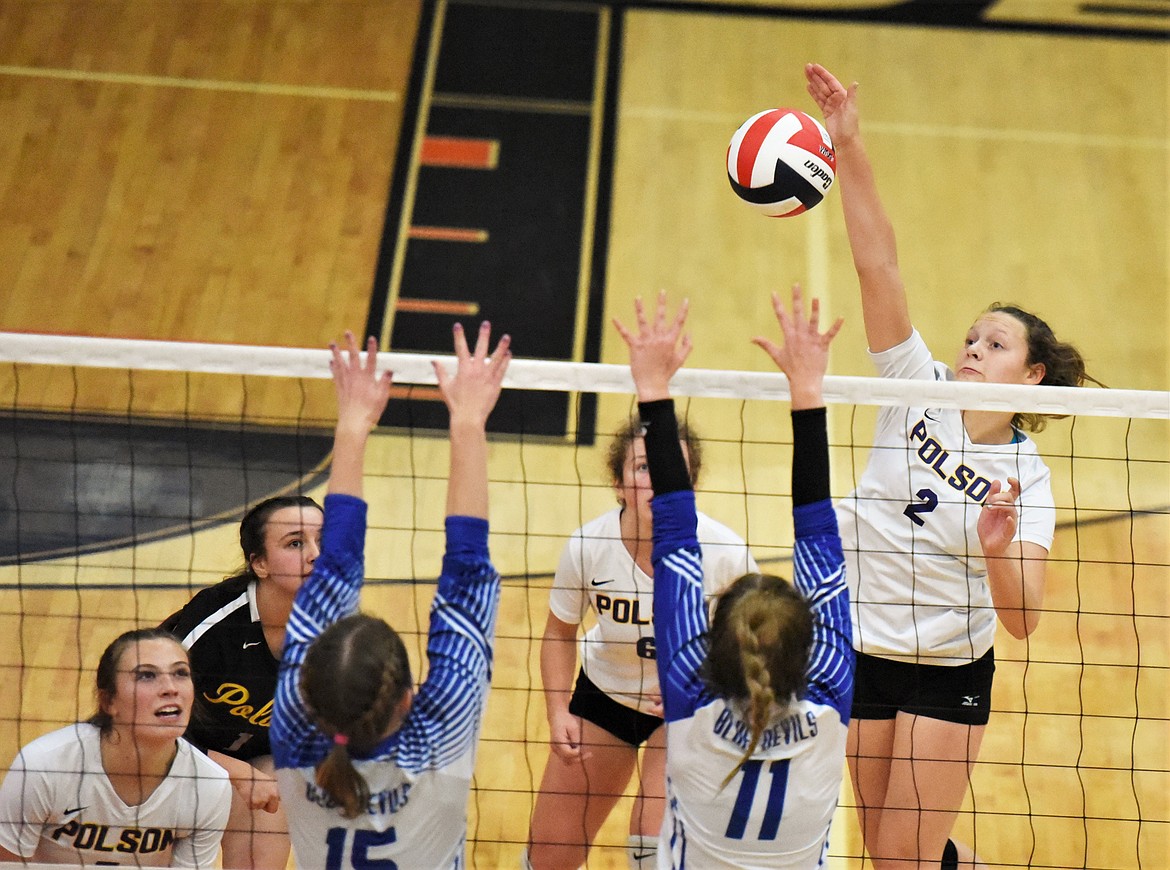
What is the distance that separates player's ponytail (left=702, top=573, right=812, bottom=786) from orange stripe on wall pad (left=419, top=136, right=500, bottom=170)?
22.9ft

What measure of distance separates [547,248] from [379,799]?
6.33 m

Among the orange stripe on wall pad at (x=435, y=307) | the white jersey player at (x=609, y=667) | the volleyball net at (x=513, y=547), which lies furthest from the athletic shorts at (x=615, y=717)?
the orange stripe on wall pad at (x=435, y=307)

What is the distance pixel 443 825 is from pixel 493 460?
4.60 m

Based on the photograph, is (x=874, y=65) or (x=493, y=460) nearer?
(x=493, y=460)

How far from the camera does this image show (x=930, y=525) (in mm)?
4188

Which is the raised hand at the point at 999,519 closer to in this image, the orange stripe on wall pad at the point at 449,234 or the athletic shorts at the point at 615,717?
the athletic shorts at the point at 615,717

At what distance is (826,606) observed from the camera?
2963 millimetres

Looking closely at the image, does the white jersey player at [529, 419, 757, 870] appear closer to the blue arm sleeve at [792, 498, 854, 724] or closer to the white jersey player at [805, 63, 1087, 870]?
the white jersey player at [805, 63, 1087, 870]

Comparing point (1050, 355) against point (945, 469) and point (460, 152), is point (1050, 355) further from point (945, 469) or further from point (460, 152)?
point (460, 152)

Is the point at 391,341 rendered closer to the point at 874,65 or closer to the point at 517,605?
the point at 517,605

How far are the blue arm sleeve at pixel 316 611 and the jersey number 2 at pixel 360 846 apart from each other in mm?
180

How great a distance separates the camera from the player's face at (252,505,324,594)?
4359 millimetres

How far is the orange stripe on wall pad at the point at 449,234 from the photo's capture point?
29.1ft

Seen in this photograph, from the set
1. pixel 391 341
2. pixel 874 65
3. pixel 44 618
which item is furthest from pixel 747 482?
pixel 874 65
